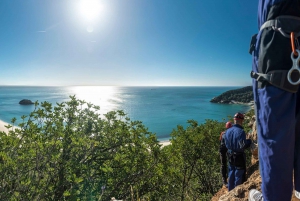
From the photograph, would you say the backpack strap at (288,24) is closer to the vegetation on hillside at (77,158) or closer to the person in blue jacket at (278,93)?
the person in blue jacket at (278,93)

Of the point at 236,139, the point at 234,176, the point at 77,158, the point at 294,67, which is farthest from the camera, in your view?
the point at 234,176

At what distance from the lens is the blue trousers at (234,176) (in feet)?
16.9

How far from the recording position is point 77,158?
4074mm

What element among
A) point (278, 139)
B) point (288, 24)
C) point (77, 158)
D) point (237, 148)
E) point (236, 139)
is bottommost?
point (237, 148)

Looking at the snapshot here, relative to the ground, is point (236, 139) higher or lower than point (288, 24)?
lower

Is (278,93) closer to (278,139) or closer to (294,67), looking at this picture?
(294,67)

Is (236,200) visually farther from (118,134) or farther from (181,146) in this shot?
(181,146)

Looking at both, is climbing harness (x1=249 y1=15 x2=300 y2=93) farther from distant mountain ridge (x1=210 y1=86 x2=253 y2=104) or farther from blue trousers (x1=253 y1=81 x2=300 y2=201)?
distant mountain ridge (x1=210 y1=86 x2=253 y2=104)

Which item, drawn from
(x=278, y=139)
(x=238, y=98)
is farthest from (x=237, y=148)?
(x=238, y=98)

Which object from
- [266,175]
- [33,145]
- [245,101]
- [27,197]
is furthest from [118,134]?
[245,101]

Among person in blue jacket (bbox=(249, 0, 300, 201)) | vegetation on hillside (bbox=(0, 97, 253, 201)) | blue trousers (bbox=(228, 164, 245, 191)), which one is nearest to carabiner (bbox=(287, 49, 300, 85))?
person in blue jacket (bbox=(249, 0, 300, 201))

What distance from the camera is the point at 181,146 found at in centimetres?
995

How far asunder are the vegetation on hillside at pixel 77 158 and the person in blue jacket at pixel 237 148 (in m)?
1.59

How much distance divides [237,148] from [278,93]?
428 cm
